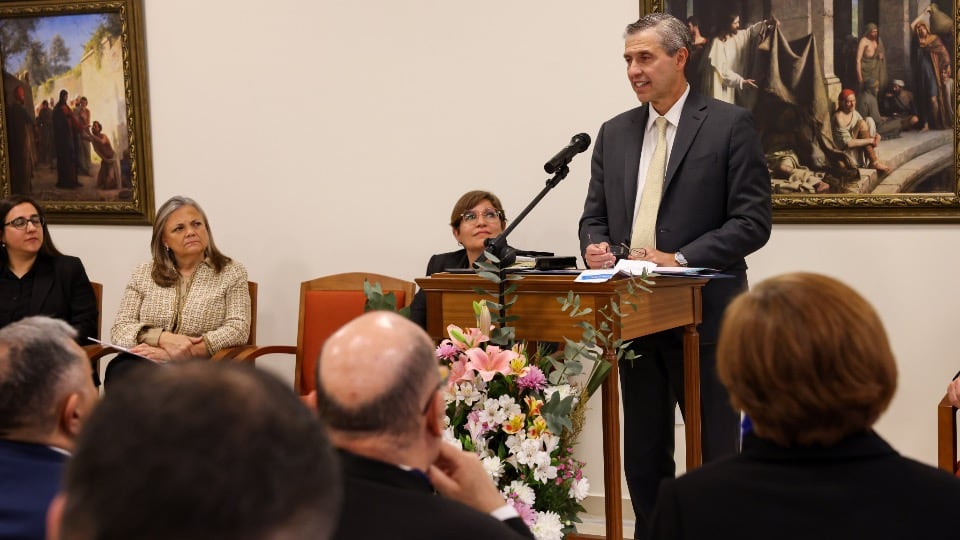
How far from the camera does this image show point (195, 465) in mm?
766

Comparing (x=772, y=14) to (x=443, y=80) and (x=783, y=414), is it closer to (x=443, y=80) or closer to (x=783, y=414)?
Result: (x=443, y=80)

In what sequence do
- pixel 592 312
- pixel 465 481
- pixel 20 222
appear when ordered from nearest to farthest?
pixel 465 481 < pixel 592 312 < pixel 20 222

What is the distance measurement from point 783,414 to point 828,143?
3619mm

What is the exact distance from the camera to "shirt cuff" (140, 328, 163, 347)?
18.0ft

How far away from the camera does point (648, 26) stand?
3.95 m

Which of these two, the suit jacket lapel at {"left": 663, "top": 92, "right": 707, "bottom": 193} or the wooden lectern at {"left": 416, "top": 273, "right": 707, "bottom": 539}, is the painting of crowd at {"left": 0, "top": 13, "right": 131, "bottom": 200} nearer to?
the wooden lectern at {"left": 416, "top": 273, "right": 707, "bottom": 539}

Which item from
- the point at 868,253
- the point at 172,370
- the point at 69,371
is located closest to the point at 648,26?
the point at 868,253

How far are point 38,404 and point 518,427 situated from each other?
116 cm

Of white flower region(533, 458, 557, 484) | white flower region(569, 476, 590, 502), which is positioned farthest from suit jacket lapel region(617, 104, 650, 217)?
white flower region(533, 458, 557, 484)

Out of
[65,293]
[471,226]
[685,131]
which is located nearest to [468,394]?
[685,131]

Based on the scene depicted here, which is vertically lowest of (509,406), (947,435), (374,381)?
(947,435)

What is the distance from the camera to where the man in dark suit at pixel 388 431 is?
1509mm

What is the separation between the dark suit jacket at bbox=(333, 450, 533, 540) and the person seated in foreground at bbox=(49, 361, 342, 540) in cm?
67

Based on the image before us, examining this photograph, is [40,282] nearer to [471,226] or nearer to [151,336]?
[151,336]
